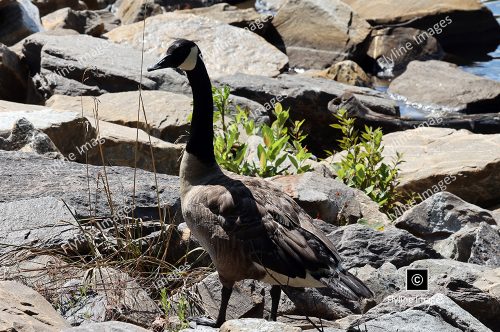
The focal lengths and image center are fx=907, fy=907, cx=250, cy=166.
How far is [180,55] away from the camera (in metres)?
5.45

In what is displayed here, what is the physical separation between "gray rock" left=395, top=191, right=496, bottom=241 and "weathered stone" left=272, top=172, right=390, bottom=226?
0.25 m

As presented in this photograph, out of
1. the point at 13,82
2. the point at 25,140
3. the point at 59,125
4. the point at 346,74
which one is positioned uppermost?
the point at 25,140

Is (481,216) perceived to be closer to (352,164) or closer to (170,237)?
(352,164)

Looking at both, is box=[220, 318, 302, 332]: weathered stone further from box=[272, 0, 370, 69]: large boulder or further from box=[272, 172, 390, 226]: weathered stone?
box=[272, 0, 370, 69]: large boulder

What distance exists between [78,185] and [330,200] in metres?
2.07

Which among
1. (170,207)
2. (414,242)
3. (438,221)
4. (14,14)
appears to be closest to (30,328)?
(170,207)

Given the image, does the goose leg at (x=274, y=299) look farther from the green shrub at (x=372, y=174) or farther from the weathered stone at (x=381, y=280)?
the green shrub at (x=372, y=174)

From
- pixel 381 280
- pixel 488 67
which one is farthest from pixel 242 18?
pixel 381 280

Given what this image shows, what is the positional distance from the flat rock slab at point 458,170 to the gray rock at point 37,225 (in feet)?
13.2

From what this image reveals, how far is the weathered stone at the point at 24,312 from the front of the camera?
3896 millimetres

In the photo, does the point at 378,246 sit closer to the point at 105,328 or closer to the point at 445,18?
the point at 105,328

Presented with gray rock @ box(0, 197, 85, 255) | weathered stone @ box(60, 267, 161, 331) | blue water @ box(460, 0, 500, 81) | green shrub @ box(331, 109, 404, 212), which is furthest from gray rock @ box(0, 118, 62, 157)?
blue water @ box(460, 0, 500, 81)

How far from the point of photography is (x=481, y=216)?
25.5ft

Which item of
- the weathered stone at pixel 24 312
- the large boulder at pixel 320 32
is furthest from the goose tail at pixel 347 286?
the large boulder at pixel 320 32
